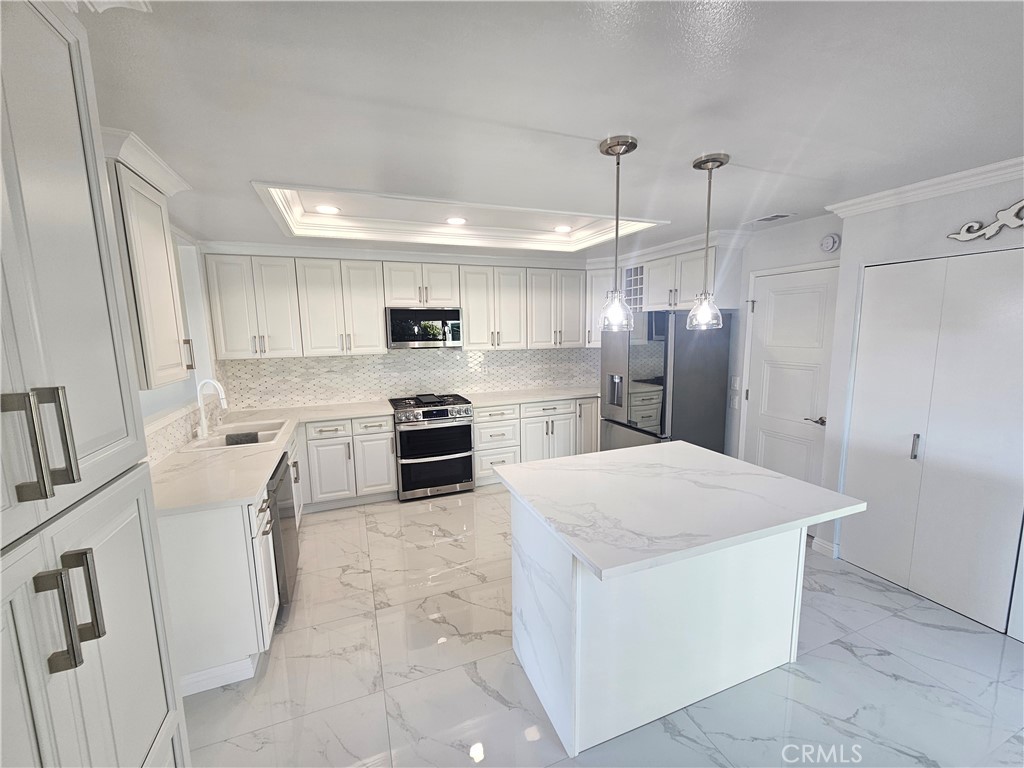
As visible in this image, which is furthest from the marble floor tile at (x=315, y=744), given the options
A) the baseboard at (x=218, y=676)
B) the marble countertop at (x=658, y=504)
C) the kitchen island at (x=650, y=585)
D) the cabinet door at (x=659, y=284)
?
the cabinet door at (x=659, y=284)

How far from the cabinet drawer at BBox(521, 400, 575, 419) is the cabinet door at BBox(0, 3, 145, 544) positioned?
11.5 ft

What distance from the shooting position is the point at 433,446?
12.8ft

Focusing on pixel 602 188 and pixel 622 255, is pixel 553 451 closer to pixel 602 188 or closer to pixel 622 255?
pixel 622 255

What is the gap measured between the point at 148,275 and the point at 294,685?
1942mm

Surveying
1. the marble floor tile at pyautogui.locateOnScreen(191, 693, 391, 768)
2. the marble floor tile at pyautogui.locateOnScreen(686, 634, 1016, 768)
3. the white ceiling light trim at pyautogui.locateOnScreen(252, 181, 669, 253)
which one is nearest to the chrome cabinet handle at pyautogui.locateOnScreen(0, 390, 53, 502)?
the marble floor tile at pyautogui.locateOnScreen(191, 693, 391, 768)

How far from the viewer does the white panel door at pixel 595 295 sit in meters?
4.59

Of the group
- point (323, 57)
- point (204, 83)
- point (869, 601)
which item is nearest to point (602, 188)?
point (323, 57)

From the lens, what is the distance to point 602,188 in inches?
89.7

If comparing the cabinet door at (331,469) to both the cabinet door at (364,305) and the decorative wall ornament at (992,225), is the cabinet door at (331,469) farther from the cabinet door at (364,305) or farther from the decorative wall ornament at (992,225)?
the decorative wall ornament at (992,225)

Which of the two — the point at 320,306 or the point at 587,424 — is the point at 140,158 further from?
the point at 587,424

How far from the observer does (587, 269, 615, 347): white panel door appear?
4594 millimetres

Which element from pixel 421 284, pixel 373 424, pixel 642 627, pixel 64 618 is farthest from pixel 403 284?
pixel 64 618

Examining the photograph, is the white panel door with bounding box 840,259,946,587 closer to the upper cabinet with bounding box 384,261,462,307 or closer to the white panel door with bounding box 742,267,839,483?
the white panel door with bounding box 742,267,839,483

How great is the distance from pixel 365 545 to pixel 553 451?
2101mm
